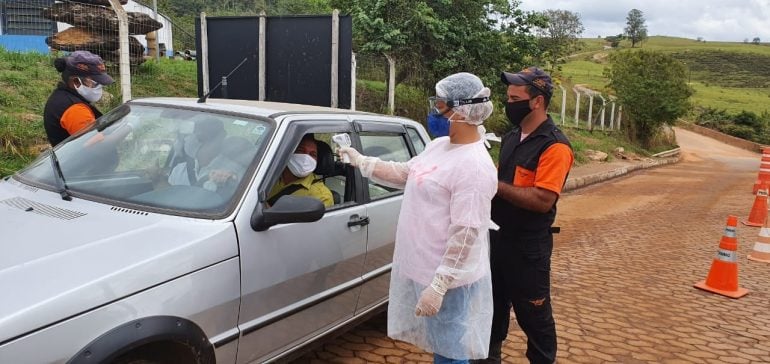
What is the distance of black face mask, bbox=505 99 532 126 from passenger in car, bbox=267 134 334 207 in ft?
3.89

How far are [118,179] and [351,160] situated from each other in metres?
1.25

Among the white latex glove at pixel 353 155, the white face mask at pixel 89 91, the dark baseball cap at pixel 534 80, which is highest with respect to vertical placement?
the dark baseball cap at pixel 534 80

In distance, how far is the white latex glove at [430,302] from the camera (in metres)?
2.37

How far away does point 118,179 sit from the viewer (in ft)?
9.56

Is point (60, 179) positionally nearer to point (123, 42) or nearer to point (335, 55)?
point (123, 42)

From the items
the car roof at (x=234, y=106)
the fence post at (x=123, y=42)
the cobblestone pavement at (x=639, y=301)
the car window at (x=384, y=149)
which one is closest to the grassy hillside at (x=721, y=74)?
the cobblestone pavement at (x=639, y=301)

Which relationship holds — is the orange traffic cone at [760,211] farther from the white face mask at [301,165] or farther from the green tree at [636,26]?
the green tree at [636,26]

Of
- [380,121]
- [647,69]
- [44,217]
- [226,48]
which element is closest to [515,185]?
[380,121]

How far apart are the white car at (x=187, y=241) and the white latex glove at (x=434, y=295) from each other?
0.65m

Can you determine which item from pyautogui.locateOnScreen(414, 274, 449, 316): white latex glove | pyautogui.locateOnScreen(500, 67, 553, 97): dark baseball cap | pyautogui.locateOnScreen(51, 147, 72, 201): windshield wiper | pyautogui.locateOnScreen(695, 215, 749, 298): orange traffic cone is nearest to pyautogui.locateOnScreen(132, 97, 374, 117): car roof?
pyautogui.locateOnScreen(51, 147, 72, 201): windshield wiper

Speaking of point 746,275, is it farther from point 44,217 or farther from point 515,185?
point 44,217

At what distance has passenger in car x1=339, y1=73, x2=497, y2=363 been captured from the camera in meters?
2.38

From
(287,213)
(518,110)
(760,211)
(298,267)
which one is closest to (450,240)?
(287,213)

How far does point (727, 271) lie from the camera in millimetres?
5512
